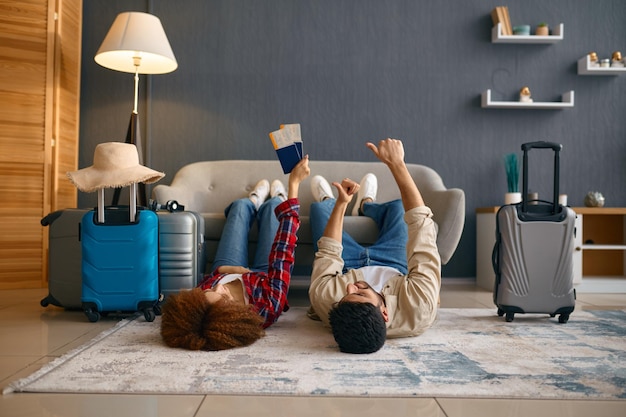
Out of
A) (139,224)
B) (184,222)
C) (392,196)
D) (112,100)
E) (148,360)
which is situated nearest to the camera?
(148,360)

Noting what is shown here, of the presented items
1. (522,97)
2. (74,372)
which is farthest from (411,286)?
(522,97)

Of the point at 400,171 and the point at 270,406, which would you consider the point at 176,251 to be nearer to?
the point at 400,171

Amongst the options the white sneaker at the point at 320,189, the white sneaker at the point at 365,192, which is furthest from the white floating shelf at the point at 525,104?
Answer: the white sneaker at the point at 320,189

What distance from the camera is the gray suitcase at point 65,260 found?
259 cm

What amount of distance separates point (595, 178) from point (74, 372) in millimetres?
4043

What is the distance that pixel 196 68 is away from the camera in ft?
13.7

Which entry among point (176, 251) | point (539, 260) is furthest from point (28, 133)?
point (539, 260)

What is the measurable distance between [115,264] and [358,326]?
1.25 meters

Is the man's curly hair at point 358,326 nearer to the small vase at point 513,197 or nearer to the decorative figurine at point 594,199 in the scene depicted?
the small vase at point 513,197

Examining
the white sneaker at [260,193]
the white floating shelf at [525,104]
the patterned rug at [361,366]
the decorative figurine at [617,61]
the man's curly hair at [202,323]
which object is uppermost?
the decorative figurine at [617,61]

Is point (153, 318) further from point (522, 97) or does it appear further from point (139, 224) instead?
point (522, 97)

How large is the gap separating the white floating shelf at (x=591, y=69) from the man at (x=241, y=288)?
9.03ft

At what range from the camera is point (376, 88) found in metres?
4.21

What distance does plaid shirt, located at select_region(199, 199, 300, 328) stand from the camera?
7.16 feet
